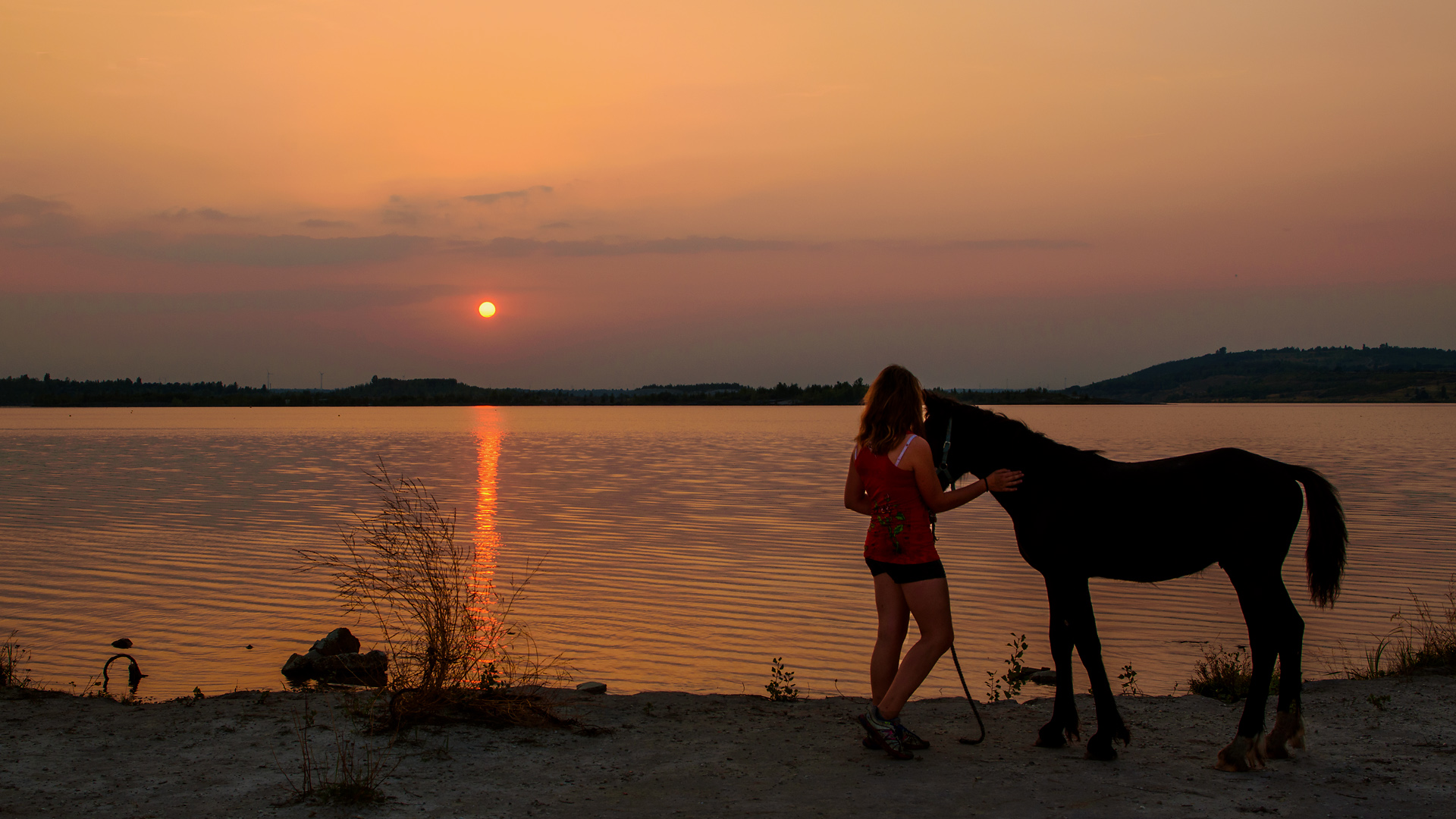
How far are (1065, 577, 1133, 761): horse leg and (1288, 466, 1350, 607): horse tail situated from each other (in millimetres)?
1320

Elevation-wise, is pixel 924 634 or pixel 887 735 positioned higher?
pixel 924 634

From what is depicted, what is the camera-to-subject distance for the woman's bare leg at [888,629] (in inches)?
211

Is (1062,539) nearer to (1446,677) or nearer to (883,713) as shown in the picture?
(883,713)

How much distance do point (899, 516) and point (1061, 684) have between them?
151 cm

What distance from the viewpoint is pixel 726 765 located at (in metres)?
5.45

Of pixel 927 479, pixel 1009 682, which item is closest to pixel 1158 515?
pixel 927 479

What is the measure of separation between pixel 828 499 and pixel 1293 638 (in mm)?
20973

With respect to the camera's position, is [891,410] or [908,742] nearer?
[891,410]

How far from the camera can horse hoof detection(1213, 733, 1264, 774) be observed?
17.2ft

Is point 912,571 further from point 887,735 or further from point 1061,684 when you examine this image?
point 1061,684

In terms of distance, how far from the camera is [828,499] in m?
26.3

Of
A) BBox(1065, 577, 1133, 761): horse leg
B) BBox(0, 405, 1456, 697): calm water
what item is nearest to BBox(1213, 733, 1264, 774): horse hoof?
BBox(1065, 577, 1133, 761): horse leg

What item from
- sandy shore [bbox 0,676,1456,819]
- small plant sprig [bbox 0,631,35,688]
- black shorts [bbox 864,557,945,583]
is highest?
black shorts [bbox 864,557,945,583]

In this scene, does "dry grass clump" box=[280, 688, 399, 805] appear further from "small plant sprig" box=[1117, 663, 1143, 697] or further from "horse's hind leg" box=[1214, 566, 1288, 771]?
"small plant sprig" box=[1117, 663, 1143, 697]
